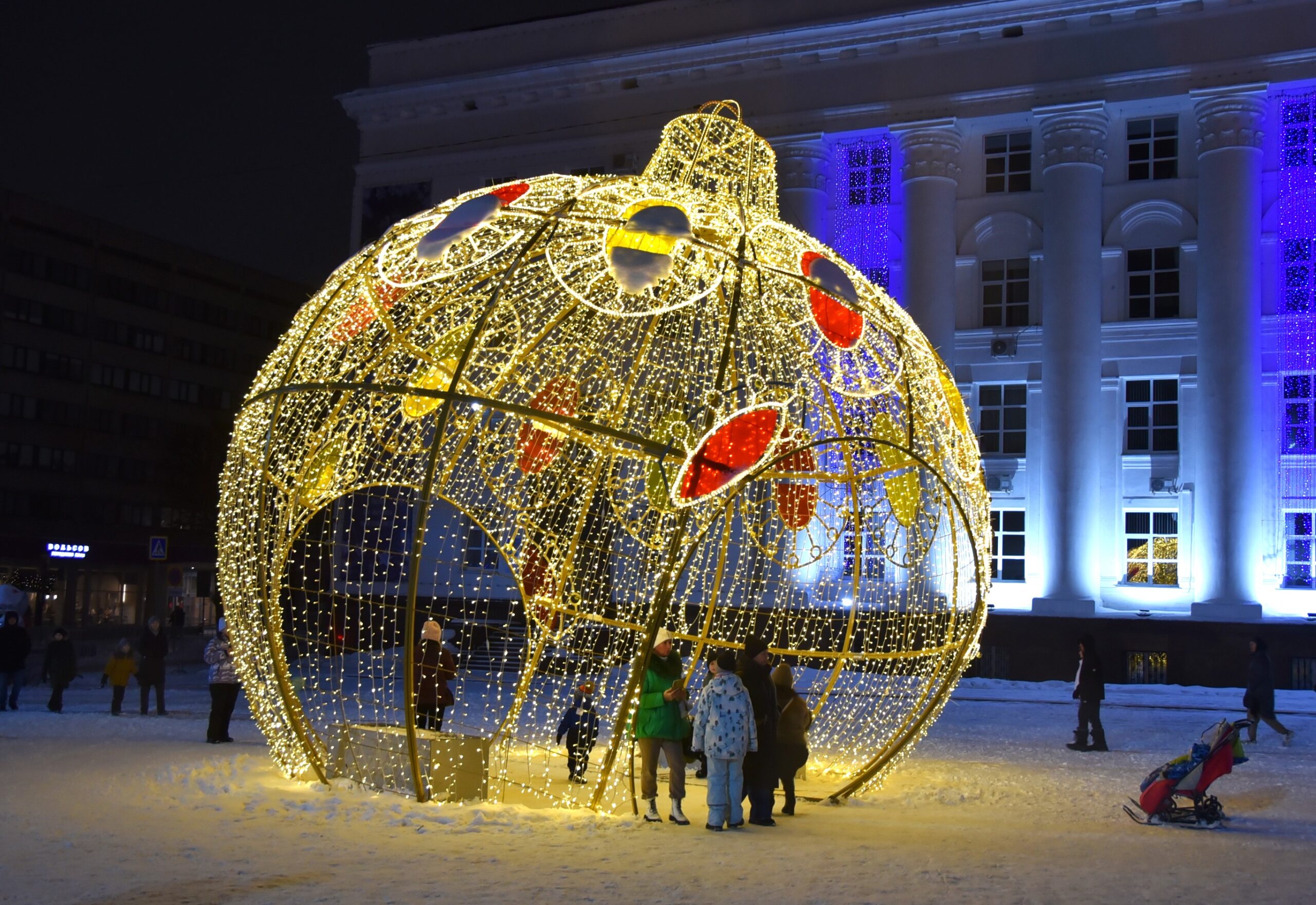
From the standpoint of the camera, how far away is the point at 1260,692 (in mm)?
15445

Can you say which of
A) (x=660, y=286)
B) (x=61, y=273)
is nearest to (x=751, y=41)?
(x=660, y=286)

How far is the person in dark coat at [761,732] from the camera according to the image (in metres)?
8.83

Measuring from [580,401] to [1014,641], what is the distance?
17486 mm

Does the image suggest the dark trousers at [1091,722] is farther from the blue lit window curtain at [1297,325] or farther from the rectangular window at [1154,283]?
the rectangular window at [1154,283]

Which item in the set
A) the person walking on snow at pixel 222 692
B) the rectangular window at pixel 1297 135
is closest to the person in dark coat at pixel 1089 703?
the person walking on snow at pixel 222 692

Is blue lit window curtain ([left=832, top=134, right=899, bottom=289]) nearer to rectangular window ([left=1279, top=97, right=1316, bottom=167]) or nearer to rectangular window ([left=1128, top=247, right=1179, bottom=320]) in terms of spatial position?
rectangular window ([left=1128, top=247, right=1179, bottom=320])

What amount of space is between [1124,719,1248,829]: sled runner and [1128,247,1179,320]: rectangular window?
68.4ft

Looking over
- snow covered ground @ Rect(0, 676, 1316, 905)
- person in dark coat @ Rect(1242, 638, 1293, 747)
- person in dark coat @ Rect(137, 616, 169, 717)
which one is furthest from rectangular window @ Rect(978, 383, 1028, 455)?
person in dark coat @ Rect(137, 616, 169, 717)

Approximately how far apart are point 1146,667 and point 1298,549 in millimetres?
3762

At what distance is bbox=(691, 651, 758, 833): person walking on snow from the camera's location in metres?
8.53

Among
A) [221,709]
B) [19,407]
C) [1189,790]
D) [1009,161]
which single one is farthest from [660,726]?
[19,407]

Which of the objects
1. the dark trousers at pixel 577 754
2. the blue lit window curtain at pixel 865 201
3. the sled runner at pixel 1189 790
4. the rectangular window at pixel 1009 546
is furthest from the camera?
the blue lit window curtain at pixel 865 201

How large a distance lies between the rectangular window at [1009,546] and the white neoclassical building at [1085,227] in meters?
0.05

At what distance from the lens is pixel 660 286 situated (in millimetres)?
12570
